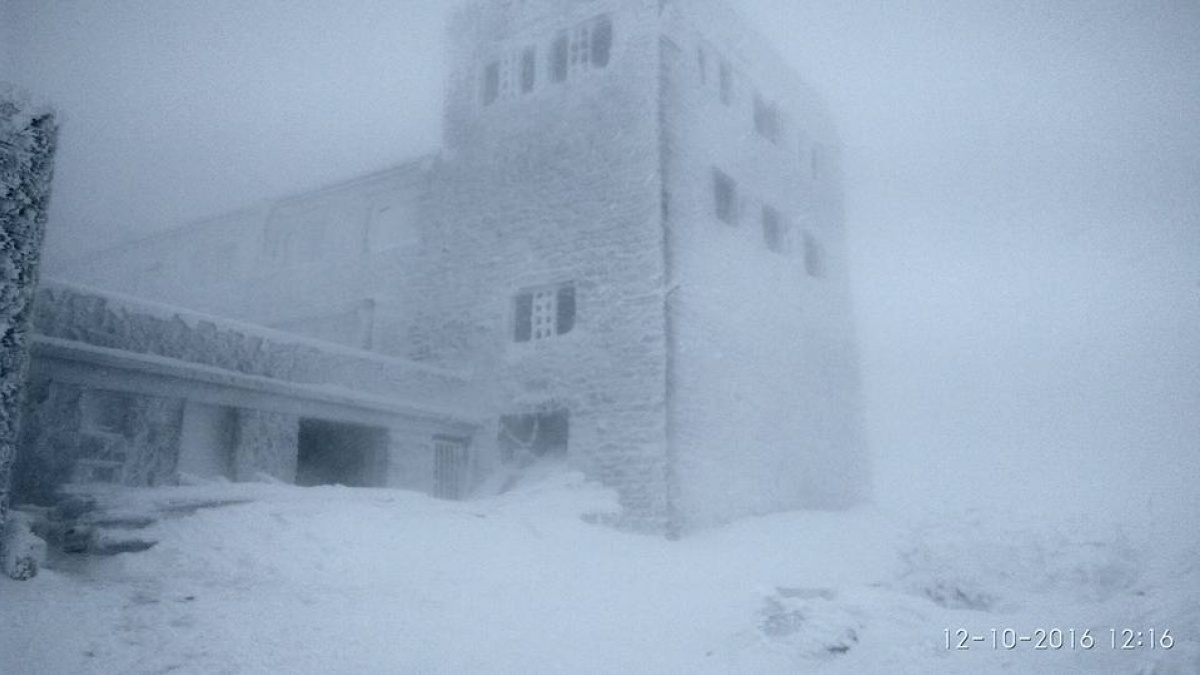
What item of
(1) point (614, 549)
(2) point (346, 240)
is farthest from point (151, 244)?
(1) point (614, 549)

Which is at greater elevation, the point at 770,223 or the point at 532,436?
the point at 770,223

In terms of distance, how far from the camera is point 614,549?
438 inches

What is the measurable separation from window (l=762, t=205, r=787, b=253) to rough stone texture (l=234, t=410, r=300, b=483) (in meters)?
10.7

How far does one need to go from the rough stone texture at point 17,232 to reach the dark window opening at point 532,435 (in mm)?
9109

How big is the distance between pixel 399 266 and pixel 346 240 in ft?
7.68

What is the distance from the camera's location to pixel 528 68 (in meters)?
15.9

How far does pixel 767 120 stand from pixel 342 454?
39.3 feet

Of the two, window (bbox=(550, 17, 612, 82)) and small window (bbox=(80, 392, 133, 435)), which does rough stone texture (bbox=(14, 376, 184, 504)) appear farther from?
window (bbox=(550, 17, 612, 82))

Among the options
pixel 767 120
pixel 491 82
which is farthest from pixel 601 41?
pixel 767 120

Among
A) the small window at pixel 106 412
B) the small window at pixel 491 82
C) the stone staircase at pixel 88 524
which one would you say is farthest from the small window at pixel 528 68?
the stone staircase at pixel 88 524

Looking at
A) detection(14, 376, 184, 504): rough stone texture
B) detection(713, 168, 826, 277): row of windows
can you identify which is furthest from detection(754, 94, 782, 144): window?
detection(14, 376, 184, 504): rough stone texture

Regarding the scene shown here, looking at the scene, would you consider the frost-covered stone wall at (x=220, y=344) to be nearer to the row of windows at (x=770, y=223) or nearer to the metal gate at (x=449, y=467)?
the metal gate at (x=449, y=467)

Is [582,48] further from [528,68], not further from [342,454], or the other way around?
[342,454]

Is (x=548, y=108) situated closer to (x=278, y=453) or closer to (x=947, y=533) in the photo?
(x=278, y=453)
